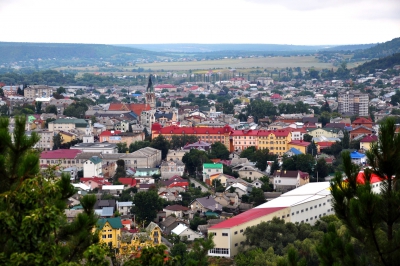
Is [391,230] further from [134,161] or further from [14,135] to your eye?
[134,161]

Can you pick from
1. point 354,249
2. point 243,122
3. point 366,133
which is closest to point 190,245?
point 354,249

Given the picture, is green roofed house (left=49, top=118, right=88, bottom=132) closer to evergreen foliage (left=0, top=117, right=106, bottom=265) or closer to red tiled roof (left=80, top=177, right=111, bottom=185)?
red tiled roof (left=80, top=177, right=111, bottom=185)

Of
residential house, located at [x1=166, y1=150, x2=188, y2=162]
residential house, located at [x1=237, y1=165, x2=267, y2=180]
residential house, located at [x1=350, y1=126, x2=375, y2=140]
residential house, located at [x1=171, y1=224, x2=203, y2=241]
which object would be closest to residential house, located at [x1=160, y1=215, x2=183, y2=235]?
residential house, located at [x1=171, y1=224, x2=203, y2=241]

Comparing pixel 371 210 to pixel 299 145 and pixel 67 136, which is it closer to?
pixel 299 145

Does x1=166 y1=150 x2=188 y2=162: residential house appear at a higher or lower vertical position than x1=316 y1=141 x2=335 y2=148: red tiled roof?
higher

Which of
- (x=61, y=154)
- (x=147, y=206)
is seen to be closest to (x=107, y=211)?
(x=147, y=206)
